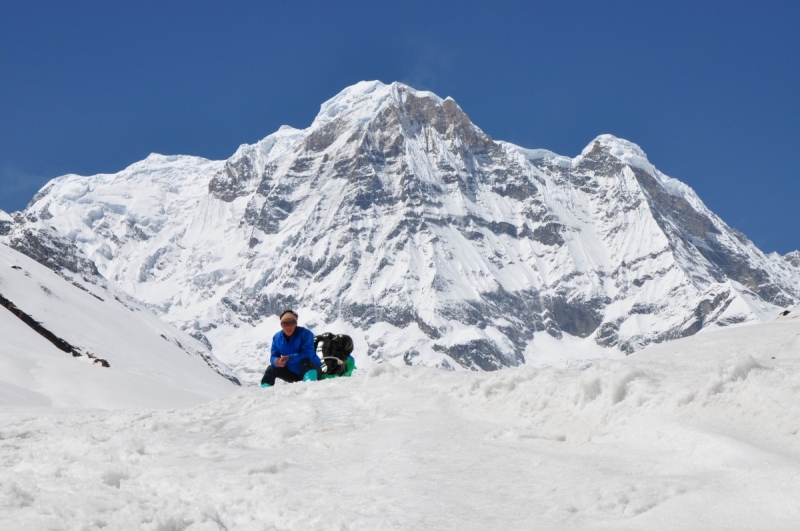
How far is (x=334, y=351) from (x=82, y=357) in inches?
646

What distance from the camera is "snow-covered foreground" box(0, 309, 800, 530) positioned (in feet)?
18.1

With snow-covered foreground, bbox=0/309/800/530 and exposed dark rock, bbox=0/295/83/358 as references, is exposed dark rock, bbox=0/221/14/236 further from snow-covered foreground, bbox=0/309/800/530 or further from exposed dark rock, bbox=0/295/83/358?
snow-covered foreground, bbox=0/309/800/530

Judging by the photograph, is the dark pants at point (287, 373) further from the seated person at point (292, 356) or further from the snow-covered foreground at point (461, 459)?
the snow-covered foreground at point (461, 459)

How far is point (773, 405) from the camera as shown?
21.0 feet

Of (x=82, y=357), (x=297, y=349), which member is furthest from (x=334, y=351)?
(x=82, y=357)

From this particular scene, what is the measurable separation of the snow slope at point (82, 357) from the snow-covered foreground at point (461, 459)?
236 inches

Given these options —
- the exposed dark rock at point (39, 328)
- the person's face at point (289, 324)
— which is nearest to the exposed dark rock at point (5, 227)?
the exposed dark rock at point (39, 328)

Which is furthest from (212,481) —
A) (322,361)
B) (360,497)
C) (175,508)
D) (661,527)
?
(322,361)

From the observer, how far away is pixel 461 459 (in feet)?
22.6

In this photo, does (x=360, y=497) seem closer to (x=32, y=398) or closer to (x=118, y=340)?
(x=32, y=398)

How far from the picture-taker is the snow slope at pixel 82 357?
16.2 metres

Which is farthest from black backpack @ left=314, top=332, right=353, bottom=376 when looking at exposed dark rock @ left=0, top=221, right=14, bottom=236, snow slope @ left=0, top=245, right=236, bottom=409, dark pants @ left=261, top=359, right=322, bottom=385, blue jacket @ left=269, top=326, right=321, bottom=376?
exposed dark rock @ left=0, top=221, right=14, bottom=236

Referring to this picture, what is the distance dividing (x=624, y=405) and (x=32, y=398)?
11304mm

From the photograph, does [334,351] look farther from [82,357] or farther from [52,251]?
[52,251]
